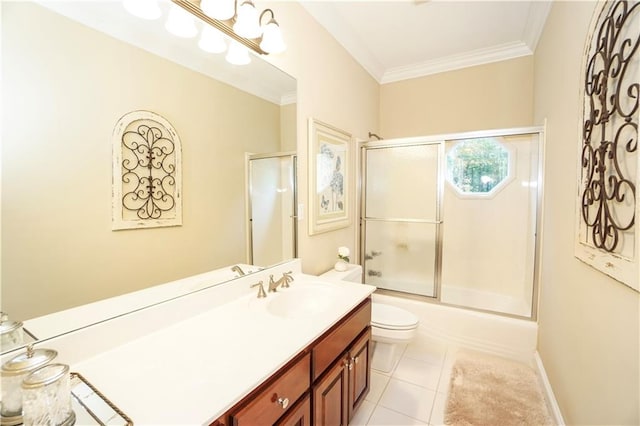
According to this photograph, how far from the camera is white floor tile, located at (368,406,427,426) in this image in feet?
5.25

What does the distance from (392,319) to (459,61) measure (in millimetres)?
2646

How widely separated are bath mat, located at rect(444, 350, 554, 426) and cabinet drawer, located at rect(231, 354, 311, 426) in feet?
3.77

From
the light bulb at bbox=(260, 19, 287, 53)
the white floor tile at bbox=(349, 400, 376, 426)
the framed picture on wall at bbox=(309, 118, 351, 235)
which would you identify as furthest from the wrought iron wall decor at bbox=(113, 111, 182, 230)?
the white floor tile at bbox=(349, 400, 376, 426)

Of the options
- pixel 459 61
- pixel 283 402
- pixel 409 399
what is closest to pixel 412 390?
pixel 409 399

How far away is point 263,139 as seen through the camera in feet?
5.24

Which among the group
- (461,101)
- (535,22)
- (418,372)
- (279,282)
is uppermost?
(535,22)

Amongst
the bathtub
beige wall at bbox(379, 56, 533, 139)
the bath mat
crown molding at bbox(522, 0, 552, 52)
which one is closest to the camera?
the bath mat

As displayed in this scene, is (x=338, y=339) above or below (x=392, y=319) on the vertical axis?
above

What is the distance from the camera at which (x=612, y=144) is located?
956mm

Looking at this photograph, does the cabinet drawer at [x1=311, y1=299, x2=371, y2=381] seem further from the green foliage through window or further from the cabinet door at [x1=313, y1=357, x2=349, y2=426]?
the green foliage through window

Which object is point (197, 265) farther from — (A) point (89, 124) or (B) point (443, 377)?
(B) point (443, 377)

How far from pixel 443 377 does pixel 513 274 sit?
1318 millimetres

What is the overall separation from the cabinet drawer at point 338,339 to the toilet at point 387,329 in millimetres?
460

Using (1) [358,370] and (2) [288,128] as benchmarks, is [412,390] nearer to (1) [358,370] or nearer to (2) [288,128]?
(1) [358,370]
